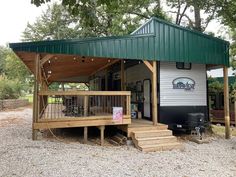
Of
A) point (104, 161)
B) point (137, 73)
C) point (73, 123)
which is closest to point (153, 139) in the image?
point (104, 161)

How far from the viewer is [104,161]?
630 centimetres

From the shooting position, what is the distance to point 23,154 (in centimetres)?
633

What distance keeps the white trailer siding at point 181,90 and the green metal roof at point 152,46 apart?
2.46 ft

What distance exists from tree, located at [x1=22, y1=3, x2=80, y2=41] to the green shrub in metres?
6.39

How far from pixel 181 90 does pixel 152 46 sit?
2411mm

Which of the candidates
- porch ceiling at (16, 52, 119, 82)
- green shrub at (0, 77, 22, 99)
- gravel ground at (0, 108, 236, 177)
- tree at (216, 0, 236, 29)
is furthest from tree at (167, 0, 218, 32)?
green shrub at (0, 77, 22, 99)

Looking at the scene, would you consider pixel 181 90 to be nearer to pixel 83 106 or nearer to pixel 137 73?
pixel 137 73

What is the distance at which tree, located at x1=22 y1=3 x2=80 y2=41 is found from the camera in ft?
83.1

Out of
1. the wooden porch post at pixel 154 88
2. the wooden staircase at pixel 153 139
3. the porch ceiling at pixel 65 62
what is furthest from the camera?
the wooden porch post at pixel 154 88

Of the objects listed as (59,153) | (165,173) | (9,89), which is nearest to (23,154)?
(59,153)

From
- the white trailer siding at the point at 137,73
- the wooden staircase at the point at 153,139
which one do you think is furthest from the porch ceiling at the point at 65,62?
the wooden staircase at the point at 153,139

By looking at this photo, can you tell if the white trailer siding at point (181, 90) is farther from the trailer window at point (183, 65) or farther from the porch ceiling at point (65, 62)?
the porch ceiling at point (65, 62)

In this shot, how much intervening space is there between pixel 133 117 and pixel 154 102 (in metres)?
2.46

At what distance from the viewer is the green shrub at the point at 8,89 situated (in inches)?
941
